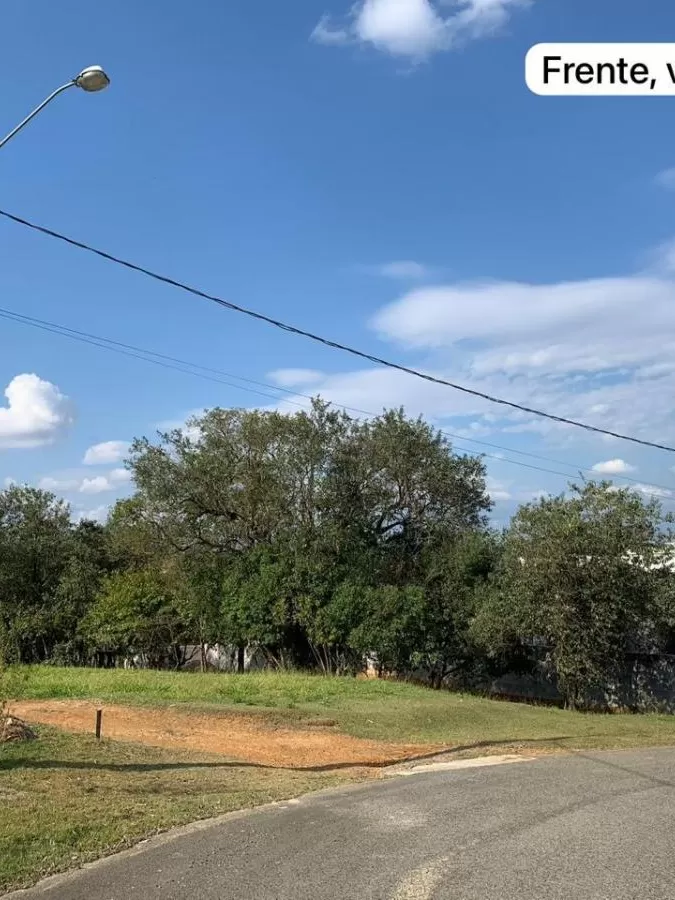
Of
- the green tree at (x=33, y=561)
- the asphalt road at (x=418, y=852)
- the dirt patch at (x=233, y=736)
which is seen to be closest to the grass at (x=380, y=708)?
the dirt patch at (x=233, y=736)

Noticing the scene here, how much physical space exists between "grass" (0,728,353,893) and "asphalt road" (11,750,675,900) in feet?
1.23

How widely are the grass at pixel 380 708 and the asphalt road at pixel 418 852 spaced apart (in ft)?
17.5

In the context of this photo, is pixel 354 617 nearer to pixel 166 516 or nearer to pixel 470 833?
pixel 166 516

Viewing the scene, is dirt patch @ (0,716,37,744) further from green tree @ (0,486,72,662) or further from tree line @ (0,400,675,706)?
green tree @ (0,486,72,662)

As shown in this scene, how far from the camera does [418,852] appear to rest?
21.1ft

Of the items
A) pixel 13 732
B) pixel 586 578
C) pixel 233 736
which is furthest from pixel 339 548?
pixel 13 732

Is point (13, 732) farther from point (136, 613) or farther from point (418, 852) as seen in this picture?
point (136, 613)

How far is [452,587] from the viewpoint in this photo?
2772 cm

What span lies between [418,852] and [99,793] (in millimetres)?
3746

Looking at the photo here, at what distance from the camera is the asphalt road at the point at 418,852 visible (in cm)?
550

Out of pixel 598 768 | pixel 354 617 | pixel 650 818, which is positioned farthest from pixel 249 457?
pixel 650 818

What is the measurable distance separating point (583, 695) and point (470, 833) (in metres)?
19.6

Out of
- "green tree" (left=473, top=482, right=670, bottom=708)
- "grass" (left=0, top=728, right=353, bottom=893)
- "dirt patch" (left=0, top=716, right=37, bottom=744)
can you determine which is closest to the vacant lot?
"grass" (left=0, top=728, right=353, bottom=893)

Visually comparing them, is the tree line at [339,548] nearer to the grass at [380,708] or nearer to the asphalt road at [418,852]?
the grass at [380,708]
